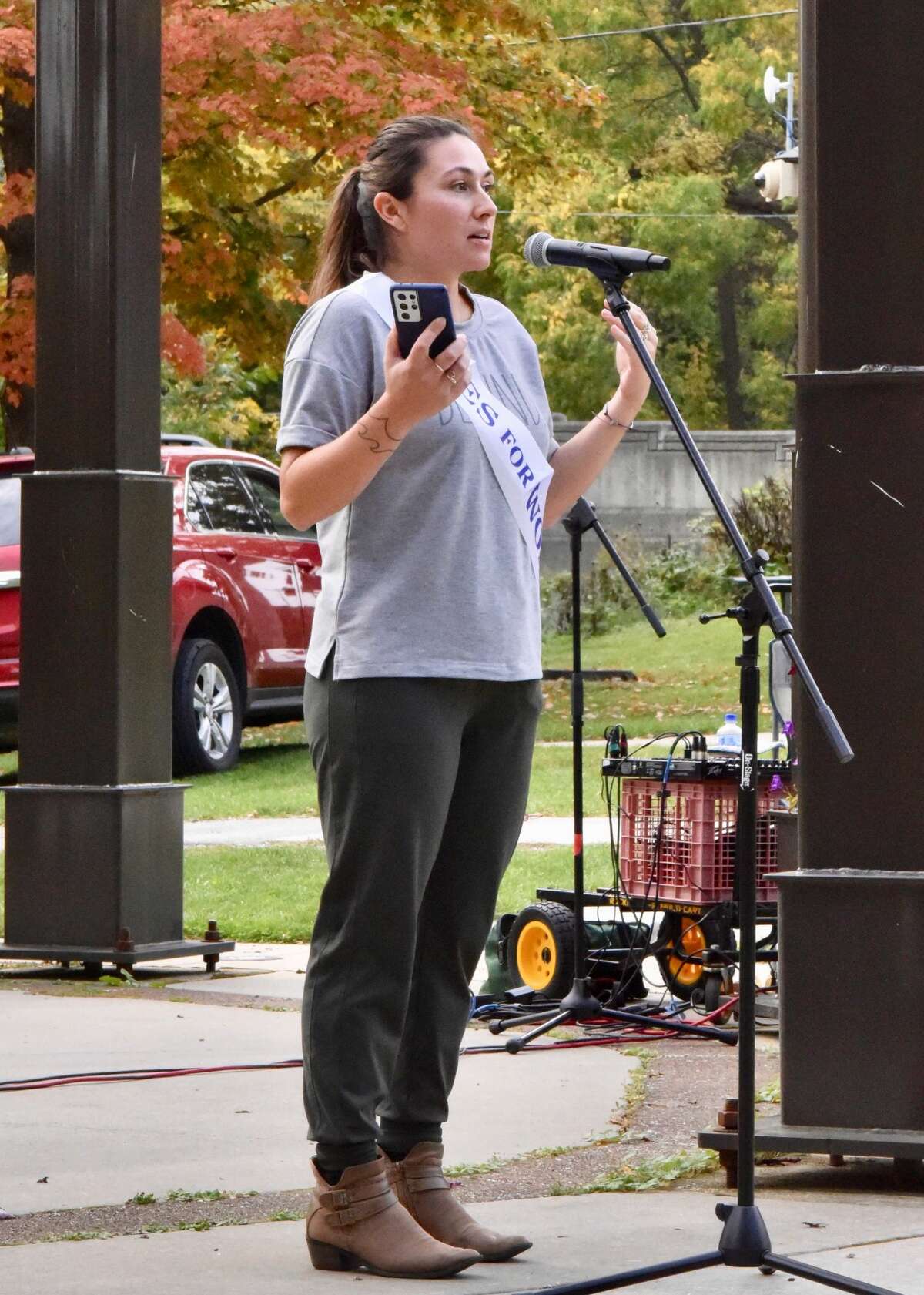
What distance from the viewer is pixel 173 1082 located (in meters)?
5.68

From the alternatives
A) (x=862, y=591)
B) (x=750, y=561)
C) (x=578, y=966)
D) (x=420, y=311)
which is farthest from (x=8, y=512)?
(x=750, y=561)

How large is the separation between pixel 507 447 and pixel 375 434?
0.35 metres

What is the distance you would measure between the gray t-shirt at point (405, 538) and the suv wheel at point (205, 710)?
9465 mm

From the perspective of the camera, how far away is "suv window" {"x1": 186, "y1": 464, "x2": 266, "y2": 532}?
1396cm

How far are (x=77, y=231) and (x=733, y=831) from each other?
9.64 feet

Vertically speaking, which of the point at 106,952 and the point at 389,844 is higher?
the point at 389,844

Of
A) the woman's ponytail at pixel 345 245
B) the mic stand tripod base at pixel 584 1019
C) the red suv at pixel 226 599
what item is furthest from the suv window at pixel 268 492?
the woman's ponytail at pixel 345 245

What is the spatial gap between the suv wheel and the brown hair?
A: 924 cm

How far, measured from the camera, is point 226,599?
45.2 ft

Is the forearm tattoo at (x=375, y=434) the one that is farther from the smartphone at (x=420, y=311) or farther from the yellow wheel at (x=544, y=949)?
the yellow wheel at (x=544, y=949)

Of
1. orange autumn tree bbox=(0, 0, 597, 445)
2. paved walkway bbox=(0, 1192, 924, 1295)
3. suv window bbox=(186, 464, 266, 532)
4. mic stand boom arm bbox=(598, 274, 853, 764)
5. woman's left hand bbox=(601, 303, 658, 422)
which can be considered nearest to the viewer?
mic stand boom arm bbox=(598, 274, 853, 764)

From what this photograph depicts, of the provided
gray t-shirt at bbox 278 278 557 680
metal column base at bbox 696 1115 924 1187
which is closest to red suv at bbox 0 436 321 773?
metal column base at bbox 696 1115 924 1187

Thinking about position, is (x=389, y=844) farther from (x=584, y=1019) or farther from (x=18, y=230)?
(x=18, y=230)

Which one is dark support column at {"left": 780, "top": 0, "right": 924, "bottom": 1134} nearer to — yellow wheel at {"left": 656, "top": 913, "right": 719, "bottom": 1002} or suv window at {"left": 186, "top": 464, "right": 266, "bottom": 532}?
yellow wheel at {"left": 656, "top": 913, "right": 719, "bottom": 1002}
